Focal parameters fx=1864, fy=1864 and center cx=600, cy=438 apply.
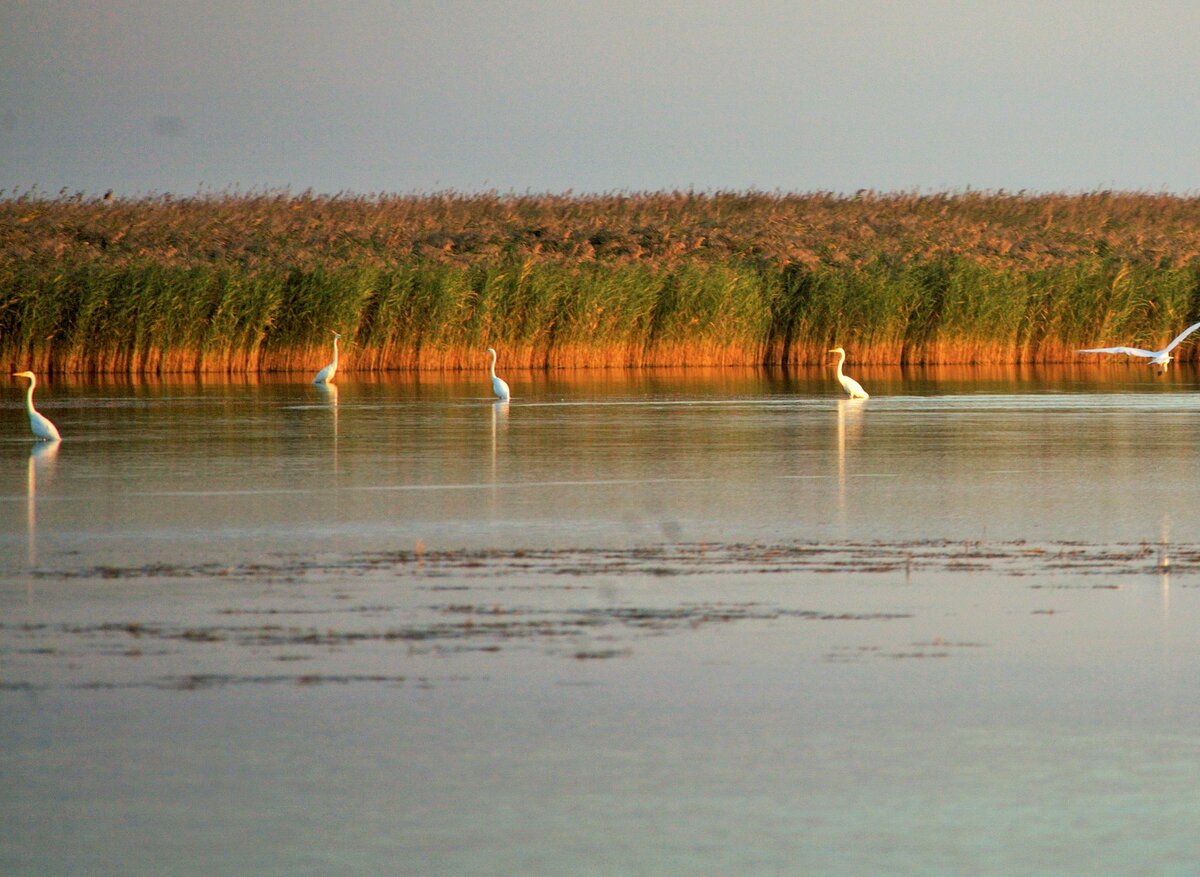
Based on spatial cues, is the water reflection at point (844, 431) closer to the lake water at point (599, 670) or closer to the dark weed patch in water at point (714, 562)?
the lake water at point (599, 670)

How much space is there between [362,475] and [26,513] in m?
2.69

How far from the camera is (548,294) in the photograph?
2977 cm

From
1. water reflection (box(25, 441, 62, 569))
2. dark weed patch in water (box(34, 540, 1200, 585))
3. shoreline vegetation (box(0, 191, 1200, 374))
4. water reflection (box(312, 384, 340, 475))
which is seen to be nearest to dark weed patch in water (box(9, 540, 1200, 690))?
dark weed patch in water (box(34, 540, 1200, 585))

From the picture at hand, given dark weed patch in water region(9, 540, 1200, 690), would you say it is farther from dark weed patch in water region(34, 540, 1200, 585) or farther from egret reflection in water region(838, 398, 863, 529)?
egret reflection in water region(838, 398, 863, 529)

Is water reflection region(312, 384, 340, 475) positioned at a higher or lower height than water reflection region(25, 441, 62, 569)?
Result: higher

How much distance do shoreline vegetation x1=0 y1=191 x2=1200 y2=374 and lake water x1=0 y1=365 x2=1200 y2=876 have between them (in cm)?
1609

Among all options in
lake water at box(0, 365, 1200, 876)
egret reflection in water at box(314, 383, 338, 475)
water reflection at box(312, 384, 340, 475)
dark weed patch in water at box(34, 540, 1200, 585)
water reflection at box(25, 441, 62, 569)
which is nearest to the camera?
lake water at box(0, 365, 1200, 876)

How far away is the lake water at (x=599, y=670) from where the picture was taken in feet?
13.4

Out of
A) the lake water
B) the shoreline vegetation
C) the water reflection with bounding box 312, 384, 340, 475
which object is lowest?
the lake water

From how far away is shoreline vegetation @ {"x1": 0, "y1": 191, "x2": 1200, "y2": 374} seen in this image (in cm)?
2788

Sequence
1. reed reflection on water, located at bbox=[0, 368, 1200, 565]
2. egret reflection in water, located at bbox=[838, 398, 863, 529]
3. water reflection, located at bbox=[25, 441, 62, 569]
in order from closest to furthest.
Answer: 1. water reflection, located at bbox=[25, 441, 62, 569]
2. reed reflection on water, located at bbox=[0, 368, 1200, 565]
3. egret reflection in water, located at bbox=[838, 398, 863, 529]

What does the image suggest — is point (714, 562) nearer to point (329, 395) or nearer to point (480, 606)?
point (480, 606)

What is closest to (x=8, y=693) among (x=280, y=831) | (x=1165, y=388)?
(x=280, y=831)

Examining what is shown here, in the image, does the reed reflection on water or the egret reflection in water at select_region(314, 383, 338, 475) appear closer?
the reed reflection on water
